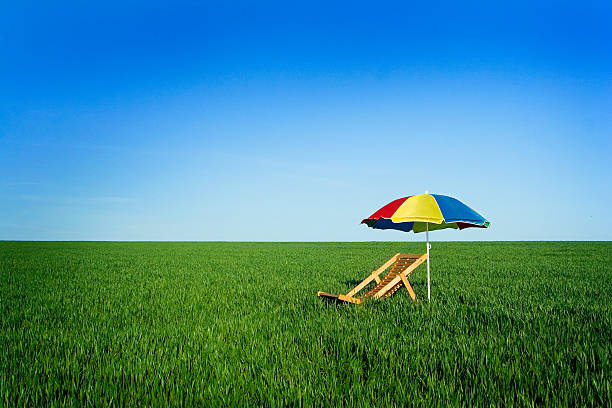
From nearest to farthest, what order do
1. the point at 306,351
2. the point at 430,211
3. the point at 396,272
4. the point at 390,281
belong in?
1. the point at 306,351
2. the point at 430,211
3. the point at 390,281
4. the point at 396,272

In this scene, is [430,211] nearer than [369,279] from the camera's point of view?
Yes

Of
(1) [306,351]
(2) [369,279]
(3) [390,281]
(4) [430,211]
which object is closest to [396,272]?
(3) [390,281]

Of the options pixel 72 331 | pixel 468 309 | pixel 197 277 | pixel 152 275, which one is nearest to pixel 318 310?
pixel 468 309

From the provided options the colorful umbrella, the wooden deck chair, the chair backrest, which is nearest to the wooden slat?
the wooden deck chair

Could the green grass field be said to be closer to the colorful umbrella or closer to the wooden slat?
the wooden slat

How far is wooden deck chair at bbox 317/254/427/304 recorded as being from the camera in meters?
7.95

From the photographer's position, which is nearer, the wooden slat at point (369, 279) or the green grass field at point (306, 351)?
the green grass field at point (306, 351)

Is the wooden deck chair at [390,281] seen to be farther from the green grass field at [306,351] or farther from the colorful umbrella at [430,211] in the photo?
the colorful umbrella at [430,211]

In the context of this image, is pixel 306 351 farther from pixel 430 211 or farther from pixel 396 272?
pixel 396 272

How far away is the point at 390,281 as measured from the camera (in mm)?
8406

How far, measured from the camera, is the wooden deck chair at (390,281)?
795 cm

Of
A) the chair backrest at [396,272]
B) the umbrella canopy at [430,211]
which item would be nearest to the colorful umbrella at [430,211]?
the umbrella canopy at [430,211]

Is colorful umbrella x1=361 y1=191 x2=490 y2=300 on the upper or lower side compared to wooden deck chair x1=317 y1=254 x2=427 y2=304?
upper

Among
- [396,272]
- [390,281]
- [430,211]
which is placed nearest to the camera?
[430,211]
